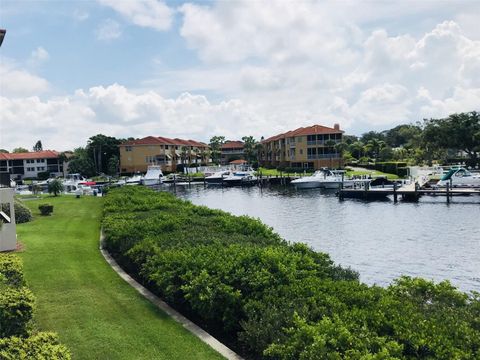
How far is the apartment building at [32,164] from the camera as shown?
10856cm

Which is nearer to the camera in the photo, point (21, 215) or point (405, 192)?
point (21, 215)

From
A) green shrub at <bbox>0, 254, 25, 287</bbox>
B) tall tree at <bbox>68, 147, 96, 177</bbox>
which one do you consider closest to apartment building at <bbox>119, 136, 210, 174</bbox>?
tall tree at <bbox>68, 147, 96, 177</bbox>

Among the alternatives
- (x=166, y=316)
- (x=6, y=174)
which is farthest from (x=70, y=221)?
(x=166, y=316)

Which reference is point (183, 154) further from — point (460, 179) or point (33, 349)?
point (33, 349)

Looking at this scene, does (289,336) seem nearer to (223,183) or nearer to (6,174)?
(6,174)

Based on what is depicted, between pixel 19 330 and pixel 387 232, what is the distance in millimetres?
27908

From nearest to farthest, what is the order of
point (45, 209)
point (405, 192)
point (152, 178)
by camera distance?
point (45, 209) < point (405, 192) < point (152, 178)

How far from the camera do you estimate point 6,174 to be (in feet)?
62.5

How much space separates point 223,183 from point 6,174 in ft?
219

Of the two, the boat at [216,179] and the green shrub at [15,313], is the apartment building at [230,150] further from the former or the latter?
the green shrub at [15,313]

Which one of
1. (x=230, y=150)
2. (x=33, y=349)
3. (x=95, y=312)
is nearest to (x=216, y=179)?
(x=230, y=150)

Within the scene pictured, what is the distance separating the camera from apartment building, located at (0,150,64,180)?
108562mm

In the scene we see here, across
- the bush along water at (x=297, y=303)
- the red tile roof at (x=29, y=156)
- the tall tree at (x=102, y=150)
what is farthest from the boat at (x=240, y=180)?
the bush along water at (x=297, y=303)

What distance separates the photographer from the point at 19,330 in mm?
8109
